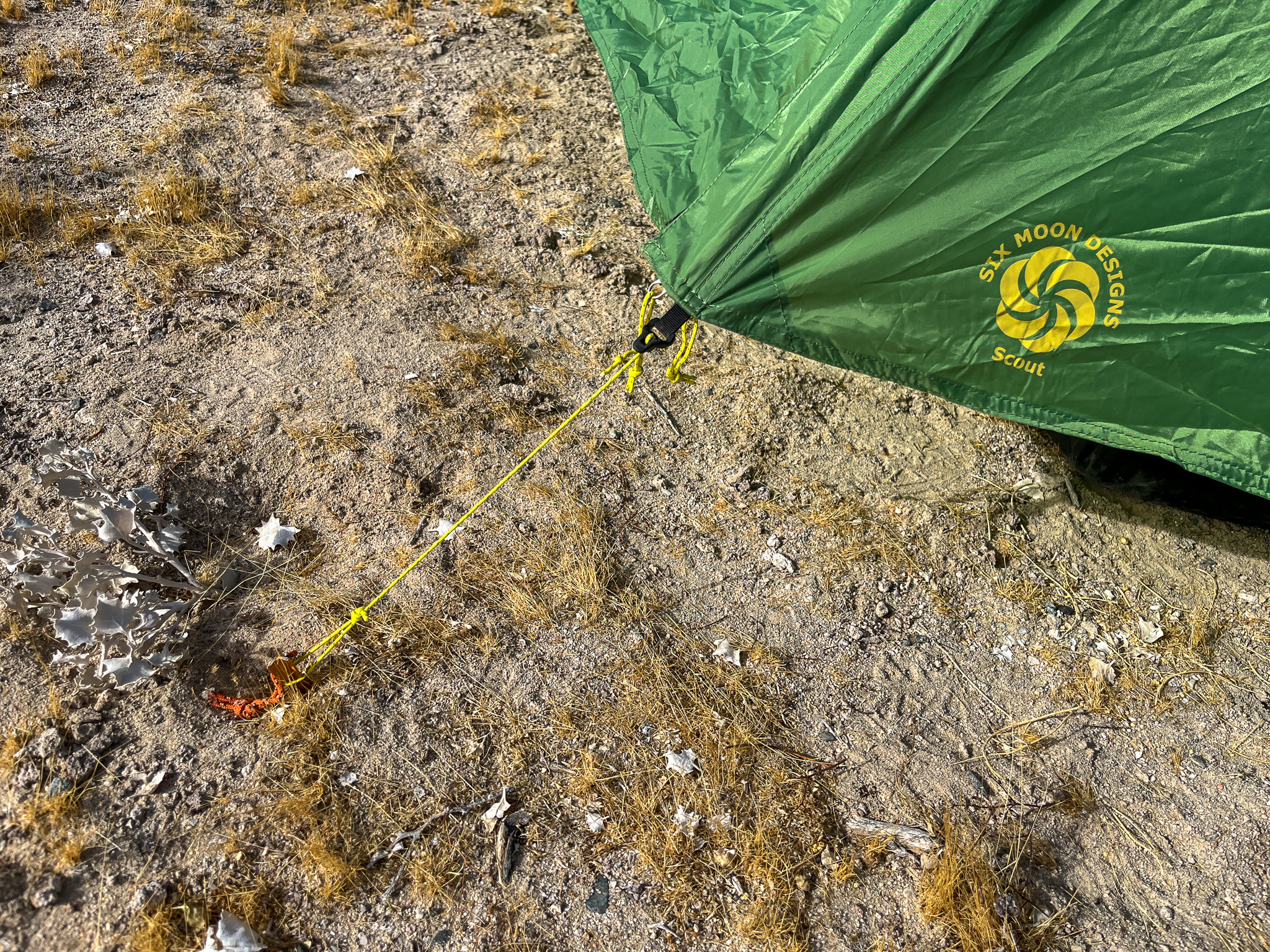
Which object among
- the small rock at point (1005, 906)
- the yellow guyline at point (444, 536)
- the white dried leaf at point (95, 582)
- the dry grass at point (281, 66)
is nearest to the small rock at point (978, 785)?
the small rock at point (1005, 906)

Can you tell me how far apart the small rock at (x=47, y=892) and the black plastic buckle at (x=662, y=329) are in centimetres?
198

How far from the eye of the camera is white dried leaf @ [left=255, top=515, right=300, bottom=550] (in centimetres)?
266

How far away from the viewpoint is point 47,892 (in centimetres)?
197

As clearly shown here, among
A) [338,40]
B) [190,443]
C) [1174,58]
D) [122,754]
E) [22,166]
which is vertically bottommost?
[122,754]

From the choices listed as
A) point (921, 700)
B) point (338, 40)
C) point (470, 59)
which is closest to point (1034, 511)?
point (921, 700)

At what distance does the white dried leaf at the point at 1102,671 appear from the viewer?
2.69 m

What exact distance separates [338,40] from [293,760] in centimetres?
389

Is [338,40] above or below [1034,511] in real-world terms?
above

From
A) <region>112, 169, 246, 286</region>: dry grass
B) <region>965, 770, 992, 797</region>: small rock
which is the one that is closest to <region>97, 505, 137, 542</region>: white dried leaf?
<region>112, 169, 246, 286</region>: dry grass

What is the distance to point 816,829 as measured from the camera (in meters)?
2.24

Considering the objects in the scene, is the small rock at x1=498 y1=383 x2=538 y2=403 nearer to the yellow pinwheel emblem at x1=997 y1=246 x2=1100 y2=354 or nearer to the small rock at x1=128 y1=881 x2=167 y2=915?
the yellow pinwheel emblem at x1=997 y1=246 x2=1100 y2=354

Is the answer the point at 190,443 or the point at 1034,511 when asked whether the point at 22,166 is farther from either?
the point at 1034,511

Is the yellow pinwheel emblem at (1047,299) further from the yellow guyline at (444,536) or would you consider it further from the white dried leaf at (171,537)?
the white dried leaf at (171,537)

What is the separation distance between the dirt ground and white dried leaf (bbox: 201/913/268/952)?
0.03m
